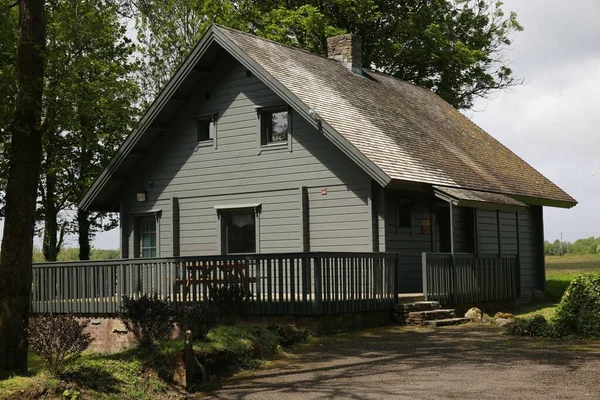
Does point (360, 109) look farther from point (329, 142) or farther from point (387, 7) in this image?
point (387, 7)

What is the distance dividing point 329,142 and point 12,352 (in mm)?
10659

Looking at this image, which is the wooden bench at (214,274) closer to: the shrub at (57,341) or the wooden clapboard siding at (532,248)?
the shrub at (57,341)

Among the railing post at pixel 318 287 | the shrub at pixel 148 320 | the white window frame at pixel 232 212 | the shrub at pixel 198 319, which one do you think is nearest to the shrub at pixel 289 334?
the railing post at pixel 318 287

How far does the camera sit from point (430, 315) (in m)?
18.2

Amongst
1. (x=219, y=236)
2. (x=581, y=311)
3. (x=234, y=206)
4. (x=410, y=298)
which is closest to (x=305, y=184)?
(x=234, y=206)

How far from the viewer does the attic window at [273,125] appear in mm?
21688

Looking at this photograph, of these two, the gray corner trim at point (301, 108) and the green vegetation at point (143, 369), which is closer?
the green vegetation at point (143, 369)

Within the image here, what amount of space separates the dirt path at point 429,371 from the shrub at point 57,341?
1.86 m

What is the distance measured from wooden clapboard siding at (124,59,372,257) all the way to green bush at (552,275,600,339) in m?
5.54

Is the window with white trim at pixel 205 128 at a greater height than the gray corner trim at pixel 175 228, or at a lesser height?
greater

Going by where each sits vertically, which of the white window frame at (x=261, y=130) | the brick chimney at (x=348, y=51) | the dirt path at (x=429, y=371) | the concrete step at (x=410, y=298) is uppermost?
the brick chimney at (x=348, y=51)

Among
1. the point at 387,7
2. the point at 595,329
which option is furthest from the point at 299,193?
the point at 387,7

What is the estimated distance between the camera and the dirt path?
10.3 m

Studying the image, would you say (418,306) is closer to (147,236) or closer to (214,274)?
(214,274)
